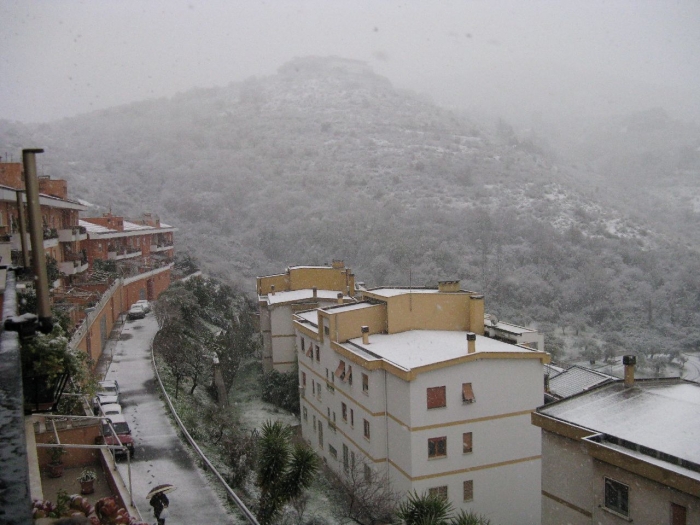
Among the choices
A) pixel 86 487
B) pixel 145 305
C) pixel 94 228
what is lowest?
pixel 145 305

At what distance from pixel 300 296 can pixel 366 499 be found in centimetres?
1483

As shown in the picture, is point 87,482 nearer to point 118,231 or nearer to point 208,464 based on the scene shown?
point 208,464

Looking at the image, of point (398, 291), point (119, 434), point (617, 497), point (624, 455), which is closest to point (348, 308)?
point (398, 291)

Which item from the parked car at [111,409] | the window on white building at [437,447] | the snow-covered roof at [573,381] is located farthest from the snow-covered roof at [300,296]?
the window on white building at [437,447]

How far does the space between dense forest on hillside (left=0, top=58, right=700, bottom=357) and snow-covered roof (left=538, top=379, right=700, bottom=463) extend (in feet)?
91.7

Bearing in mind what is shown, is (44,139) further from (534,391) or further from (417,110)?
(534,391)

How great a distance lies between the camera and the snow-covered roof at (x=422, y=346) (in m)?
18.2

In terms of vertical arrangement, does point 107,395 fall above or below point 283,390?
above

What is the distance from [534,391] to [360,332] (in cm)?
640

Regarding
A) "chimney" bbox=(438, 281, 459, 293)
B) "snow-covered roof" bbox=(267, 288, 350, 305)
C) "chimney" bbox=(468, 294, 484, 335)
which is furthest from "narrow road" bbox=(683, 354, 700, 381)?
"chimney" bbox=(438, 281, 459, 293)

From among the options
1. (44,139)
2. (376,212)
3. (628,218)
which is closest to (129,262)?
(376,212)

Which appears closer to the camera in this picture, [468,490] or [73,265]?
[468,490]

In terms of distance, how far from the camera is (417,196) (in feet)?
280

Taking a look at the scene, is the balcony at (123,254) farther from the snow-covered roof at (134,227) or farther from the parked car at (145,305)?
the parked car at (145,305)
